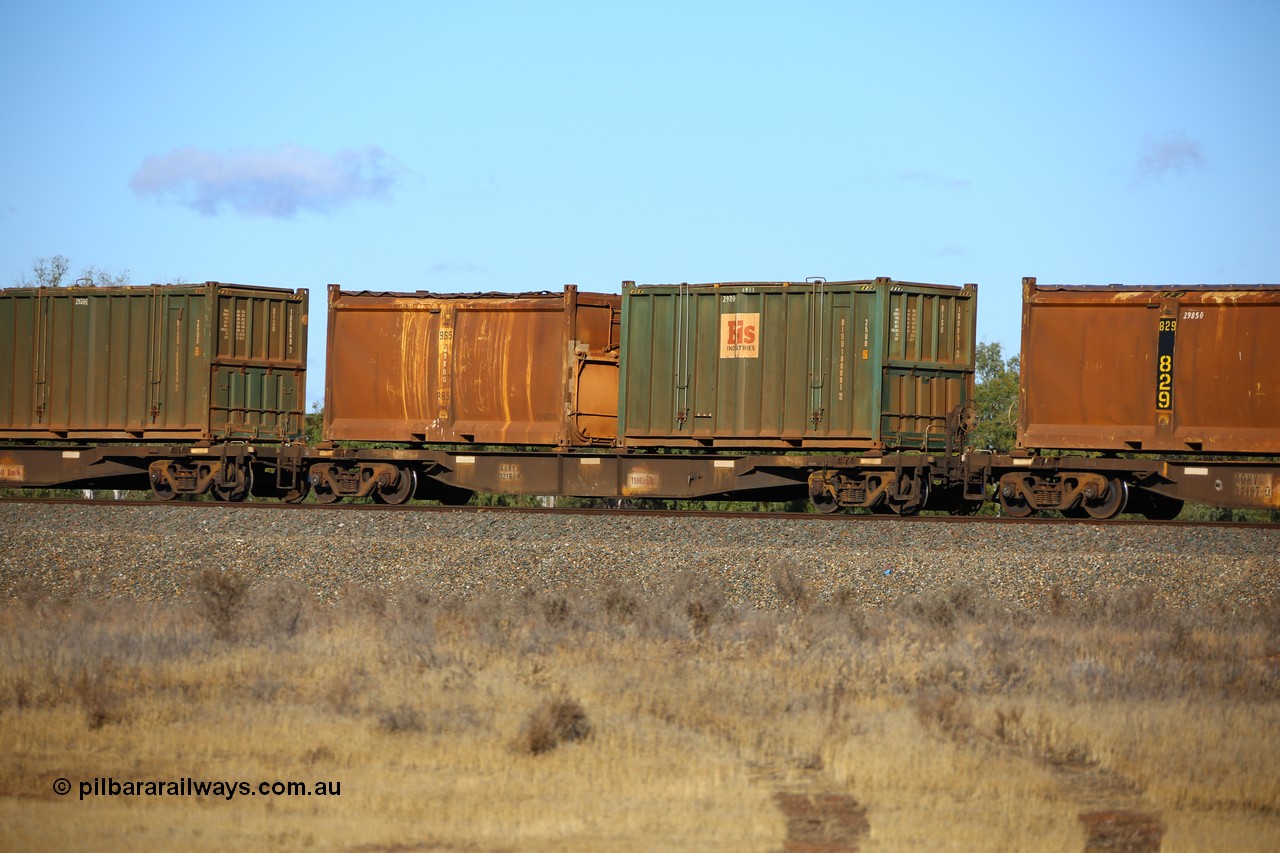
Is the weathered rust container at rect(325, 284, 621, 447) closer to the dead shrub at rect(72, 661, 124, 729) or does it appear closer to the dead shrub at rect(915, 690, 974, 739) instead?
the dead shrub at rect(72, 661, 124, 729)

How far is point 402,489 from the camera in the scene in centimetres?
1912

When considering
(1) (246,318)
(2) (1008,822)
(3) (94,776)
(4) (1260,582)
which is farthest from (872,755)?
(1) (246,318)

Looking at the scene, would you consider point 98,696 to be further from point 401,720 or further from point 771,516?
point 771,516

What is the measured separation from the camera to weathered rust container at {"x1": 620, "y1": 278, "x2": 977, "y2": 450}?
→ 57.0ft

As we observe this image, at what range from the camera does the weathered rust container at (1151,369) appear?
16.5 meters

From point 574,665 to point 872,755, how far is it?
2.89 m

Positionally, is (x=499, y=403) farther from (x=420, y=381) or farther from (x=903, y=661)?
(x=903, y=661)

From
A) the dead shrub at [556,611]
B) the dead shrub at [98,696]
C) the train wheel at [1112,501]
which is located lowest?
the dead shrub at [98,696]

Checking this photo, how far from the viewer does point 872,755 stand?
7633 millimetres

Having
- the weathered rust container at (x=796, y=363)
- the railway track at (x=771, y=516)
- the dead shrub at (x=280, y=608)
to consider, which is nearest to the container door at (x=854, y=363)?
the weathered rust container at (x=796, y=363)

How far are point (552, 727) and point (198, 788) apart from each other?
2.07 meters

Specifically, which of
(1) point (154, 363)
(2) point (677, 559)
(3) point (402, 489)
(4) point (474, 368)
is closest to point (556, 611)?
(2) point (677, 559)

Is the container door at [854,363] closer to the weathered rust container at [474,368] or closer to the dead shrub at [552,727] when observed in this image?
the weathered rust container at [474,368]

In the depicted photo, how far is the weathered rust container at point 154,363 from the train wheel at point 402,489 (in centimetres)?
202
